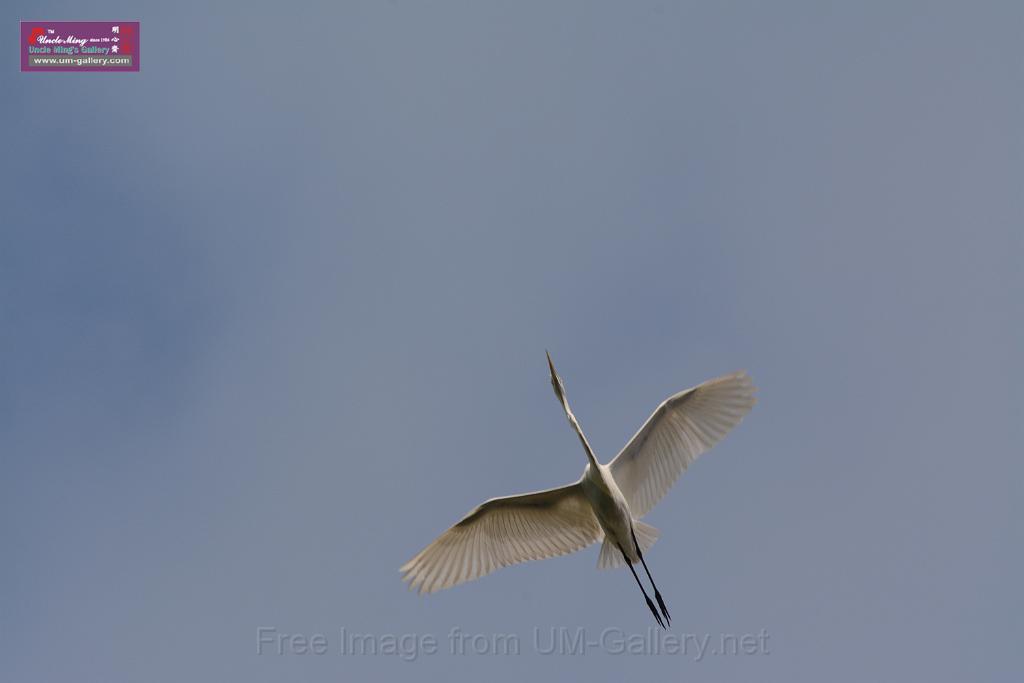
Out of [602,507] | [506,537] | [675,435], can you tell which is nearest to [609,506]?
[602,507]

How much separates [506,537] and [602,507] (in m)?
1.47

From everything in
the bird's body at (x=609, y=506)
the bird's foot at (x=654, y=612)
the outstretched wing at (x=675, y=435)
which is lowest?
the bird's foot at (x=654, y=612)

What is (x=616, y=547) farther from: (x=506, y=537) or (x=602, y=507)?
(x=506, y=537)

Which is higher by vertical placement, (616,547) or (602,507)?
(602,507)

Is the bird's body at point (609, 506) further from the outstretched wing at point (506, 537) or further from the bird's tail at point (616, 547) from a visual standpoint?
the outstretched wing at point (506, 537)

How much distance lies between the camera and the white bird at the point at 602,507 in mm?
10578

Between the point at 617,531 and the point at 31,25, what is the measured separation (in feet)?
32.2

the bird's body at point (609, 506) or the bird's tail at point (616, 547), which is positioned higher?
the bird's body at point (609, 506)

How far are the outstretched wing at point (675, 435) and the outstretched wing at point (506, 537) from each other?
598mm

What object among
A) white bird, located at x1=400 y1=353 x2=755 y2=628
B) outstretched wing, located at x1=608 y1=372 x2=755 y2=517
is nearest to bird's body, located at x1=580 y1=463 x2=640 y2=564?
white bird, located at x1=400 y1=353 x2=755 y2=628

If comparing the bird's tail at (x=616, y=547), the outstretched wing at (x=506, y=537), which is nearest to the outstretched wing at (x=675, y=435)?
the bird's tail at (x=616, y=547)

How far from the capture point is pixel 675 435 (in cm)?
1088

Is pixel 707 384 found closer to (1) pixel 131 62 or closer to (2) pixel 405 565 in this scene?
(2) pixel 405 565

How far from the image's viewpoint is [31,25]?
12812mm
